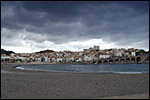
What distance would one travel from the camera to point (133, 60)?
144m

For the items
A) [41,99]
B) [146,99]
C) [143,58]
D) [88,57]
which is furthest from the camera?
[88,57]

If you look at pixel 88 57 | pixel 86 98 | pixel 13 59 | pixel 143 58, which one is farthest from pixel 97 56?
pixel 86 98

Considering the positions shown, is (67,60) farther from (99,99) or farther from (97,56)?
(99,99)

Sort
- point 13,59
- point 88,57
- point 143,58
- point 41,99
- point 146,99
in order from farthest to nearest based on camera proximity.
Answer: point 88,57 → point 13,59 → point 143,58 → point 41,99 → point 146,99

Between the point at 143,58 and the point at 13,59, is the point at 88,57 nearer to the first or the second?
the point at 143,58

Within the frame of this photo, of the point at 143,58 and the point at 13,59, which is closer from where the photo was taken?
the point at 143,58

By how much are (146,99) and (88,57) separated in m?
163

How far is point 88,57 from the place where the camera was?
16762cm

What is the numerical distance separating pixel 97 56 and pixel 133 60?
144 ft

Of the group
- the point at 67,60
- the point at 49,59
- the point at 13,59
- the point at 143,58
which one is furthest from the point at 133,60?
the point at 13,59

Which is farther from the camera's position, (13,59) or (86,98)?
(13,59)

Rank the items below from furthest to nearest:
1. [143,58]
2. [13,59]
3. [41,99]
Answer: [13,59], [143,58], [41,99]

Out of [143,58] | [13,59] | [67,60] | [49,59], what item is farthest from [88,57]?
[13,59]

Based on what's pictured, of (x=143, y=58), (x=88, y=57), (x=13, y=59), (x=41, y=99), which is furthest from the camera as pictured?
(x=88, y=57)
